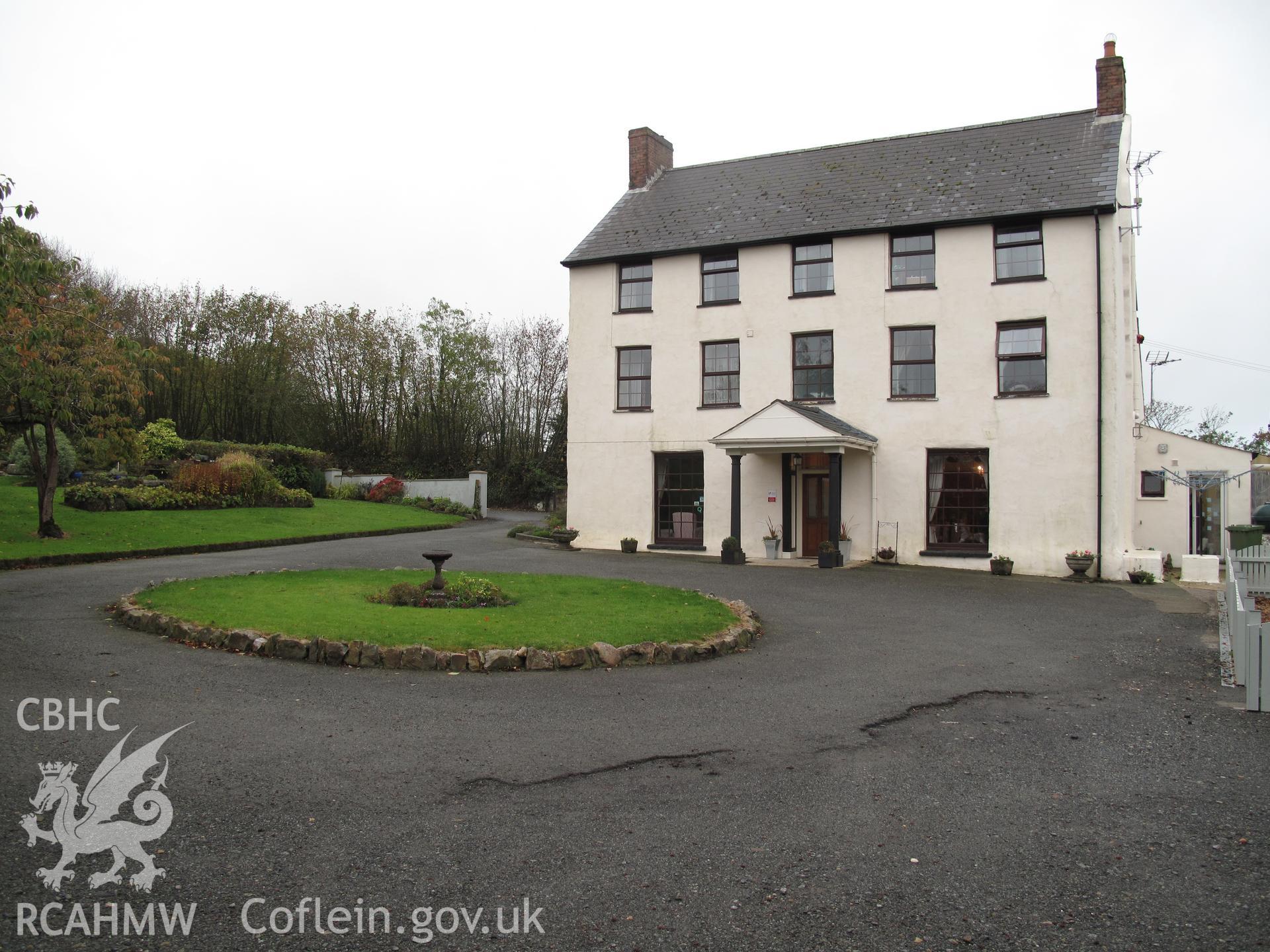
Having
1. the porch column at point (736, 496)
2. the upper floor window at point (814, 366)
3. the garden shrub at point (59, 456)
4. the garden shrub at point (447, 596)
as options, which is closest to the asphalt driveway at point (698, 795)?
the garden shrub at point (447, 596)

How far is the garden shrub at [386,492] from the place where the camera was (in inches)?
1422

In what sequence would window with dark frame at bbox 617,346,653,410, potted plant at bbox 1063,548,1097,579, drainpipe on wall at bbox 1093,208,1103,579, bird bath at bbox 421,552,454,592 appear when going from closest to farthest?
bird bath at bbox 421,552,454,592, potted plant at bbox 1063,548,1097,579, drainpipe on wall at bbox 1093,208,1103,579, window with dark frame at bbox 617,346,653,410

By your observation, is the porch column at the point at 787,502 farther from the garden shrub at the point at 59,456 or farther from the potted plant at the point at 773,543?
the garden shrub at the point at 59,456

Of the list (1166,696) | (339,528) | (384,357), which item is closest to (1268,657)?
(1166,696)

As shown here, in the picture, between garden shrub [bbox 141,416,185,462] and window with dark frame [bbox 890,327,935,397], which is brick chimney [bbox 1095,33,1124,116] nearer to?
window with dark frame [bbox 890,327,935,397]

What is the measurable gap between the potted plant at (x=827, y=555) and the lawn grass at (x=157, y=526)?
1433 centimetres

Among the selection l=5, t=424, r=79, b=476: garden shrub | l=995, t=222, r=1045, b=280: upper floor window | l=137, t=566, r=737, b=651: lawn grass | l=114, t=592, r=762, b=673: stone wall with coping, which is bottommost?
l=114, t=592, r=762, b=673: stone wall with coping

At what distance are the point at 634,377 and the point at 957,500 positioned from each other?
984 cm

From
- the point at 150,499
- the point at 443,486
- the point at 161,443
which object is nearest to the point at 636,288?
the point at 443,486

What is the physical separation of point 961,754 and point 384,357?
3957cm

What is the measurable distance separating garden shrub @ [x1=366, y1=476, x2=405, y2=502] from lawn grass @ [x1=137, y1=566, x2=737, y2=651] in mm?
21814

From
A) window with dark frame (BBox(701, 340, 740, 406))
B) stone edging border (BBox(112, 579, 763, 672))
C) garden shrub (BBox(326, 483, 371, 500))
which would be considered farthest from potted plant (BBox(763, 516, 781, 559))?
garden shrub (BBox(326, 483, 371, 500))

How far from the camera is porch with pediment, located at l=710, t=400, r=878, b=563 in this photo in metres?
21.0

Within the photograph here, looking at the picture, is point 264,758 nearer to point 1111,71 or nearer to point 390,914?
point 390,914
